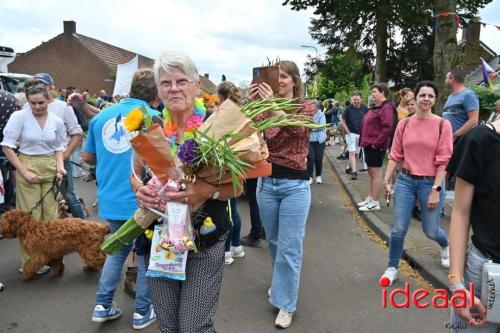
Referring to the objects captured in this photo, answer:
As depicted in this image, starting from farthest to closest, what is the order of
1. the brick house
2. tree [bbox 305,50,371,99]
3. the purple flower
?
the brick house, tree [bbox 305,50,371,99], the purple flower

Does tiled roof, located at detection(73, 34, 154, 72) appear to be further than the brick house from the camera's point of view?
Yes

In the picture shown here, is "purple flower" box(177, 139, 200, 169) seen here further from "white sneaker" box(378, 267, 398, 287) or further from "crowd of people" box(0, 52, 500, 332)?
"white sneaker" box(378, 267, 398, 287)

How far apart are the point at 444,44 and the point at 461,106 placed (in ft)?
11.6

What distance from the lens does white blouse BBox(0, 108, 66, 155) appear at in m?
4.32

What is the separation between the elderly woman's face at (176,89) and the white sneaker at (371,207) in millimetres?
5603

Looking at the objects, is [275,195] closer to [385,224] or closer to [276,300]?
[276,300]

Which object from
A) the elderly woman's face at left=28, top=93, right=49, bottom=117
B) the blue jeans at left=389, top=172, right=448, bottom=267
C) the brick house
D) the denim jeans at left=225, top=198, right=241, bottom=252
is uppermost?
the brick house

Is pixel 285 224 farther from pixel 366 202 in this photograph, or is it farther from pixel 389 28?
pixel 389 28

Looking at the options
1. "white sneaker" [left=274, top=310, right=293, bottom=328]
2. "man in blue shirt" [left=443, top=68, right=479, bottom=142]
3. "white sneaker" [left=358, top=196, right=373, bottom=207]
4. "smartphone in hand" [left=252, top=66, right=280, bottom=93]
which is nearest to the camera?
"smartphone in hand" [left=252, top=66, right=280, bottom=93]

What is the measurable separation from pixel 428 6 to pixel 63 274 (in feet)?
46.4

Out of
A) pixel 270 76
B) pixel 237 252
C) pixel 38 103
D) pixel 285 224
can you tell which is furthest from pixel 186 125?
pixel 237 252

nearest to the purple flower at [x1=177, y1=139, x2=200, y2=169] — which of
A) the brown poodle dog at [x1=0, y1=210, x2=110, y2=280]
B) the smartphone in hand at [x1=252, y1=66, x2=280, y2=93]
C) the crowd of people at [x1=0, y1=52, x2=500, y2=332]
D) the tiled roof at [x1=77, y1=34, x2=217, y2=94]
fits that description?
the crowd of people at [x1=0, y1=52, x2=500, y2=332]

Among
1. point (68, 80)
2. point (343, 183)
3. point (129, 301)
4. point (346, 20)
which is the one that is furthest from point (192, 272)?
point (68, 80)

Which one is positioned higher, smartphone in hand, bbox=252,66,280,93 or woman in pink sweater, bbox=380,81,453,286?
smartphone in hand, bbox=252,66,280,93
